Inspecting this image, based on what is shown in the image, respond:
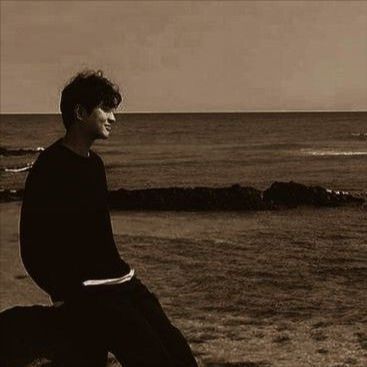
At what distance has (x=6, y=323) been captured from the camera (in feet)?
11.8

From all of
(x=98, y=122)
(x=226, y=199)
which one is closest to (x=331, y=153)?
(x=226, y=199)

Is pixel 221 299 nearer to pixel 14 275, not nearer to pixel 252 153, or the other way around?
pixel 14 275

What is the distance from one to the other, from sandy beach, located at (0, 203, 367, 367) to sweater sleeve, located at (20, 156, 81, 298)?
5.53 m

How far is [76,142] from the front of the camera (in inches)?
120

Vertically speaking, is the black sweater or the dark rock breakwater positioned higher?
the black sweater

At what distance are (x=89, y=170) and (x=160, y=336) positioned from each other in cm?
76

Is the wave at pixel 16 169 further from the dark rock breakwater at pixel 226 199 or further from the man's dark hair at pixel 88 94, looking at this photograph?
the man's dark hair at pixel 88 94

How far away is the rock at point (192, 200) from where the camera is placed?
1118 inches

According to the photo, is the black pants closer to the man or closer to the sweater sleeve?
the man

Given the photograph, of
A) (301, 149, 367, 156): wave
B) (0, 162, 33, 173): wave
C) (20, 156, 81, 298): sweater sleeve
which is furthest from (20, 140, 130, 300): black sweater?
(301, 149, 367, 156): wave

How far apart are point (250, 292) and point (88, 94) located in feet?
32.8

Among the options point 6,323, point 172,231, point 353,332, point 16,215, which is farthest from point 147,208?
point 6,323

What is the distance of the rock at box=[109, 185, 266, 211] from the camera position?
28.4 m

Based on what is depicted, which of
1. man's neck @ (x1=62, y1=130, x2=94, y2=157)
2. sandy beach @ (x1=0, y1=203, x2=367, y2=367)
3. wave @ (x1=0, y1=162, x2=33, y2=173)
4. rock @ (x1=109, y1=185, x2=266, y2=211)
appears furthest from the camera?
wave @ (x1=0, y1=162, x2=33, y2=173)
